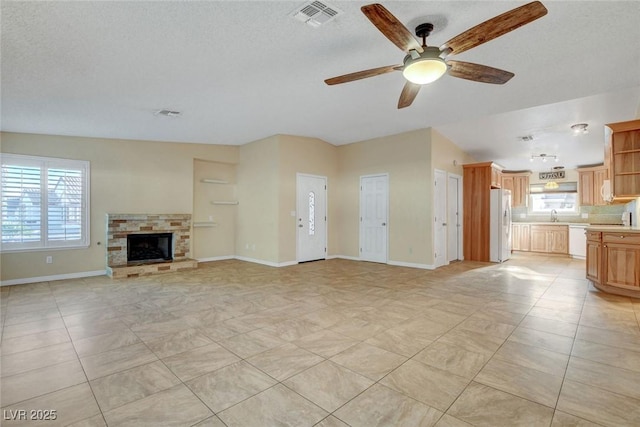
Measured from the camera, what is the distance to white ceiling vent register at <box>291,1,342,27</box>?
2.39m

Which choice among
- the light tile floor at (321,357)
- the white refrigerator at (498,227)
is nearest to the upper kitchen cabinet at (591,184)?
the white refrigerator at (498,227)

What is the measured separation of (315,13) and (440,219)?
5.24 m

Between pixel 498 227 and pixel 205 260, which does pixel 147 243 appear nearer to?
pixel 205 260

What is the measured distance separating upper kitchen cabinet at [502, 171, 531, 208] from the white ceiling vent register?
32.2 feet

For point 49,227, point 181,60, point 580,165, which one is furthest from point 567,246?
point 49,227

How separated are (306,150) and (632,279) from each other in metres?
5.96

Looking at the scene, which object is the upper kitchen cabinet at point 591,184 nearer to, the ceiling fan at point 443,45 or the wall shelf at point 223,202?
the ceiling fan at point 443,45

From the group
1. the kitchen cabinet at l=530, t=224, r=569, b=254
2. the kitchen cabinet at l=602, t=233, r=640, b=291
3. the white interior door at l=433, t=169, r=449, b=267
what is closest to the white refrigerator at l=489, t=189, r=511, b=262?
the white interior door at l=433, t=169, r=449, b=267

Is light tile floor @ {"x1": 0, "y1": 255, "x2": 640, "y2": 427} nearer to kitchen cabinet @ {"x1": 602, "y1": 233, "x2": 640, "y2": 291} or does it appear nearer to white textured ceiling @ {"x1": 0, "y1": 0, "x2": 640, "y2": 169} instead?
kitchen cabinet @ {"x1": 602, "y1": 233, "x2": 640, "y2": 291}

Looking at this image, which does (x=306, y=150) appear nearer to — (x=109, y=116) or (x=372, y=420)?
(x=109, y=116)

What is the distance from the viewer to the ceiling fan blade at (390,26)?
200 cm

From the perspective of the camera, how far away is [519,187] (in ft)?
33.0

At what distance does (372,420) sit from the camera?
5.48ft

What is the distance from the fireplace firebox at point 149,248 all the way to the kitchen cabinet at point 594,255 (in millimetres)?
7716
